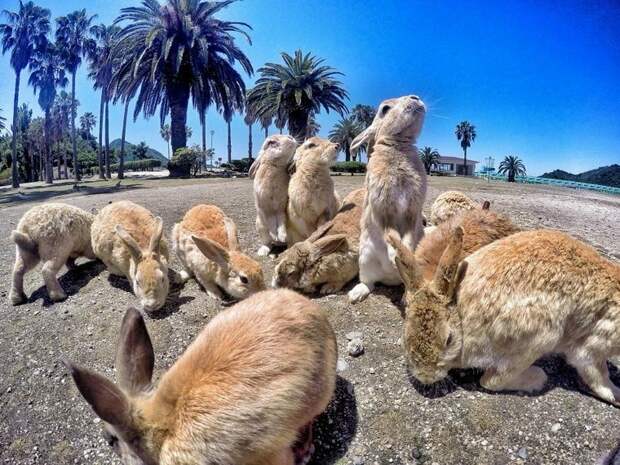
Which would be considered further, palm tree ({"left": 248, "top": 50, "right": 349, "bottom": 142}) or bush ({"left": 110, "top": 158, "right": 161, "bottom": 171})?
bush ({"left": 110, "top": 158, "right": 161, "bottom": 171})

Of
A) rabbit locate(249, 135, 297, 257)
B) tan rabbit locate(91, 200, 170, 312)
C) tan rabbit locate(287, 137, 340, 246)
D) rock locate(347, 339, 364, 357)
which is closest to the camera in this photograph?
rock locate(347, 339, 364, 357)

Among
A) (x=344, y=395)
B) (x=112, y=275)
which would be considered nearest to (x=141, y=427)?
(x=344, y=395)

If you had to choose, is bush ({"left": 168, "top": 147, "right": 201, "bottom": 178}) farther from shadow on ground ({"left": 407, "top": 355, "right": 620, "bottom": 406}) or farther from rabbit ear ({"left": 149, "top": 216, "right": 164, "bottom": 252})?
shadow on ground ({"left": 407, "top": 355, "right": 620, "bottom": 406})

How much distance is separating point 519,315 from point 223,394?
2.05 metres

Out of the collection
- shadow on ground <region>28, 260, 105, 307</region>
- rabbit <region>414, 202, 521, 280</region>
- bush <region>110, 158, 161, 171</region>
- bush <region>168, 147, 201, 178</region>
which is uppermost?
bush <region>110, 158, 161, 171</region>

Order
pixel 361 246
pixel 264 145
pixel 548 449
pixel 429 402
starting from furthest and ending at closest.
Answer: pixel 264 145, pixel 361 246, pixel 429 402, pixel 548 449

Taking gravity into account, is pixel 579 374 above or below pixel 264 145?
below

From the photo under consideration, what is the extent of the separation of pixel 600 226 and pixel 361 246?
6.55m

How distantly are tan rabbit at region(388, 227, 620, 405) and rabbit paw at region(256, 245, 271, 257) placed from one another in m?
3.95

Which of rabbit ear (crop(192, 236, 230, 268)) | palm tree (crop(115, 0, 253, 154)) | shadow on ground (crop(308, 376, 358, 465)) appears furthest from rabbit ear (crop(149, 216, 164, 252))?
palm tree (crop(115, 0, 253, 154))

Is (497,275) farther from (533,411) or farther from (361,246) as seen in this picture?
(361,246)

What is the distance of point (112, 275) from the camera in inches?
237

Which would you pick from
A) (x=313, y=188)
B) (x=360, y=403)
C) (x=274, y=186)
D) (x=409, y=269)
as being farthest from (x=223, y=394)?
(x=274, y=186)

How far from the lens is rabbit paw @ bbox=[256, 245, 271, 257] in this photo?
675 centimetres
